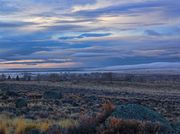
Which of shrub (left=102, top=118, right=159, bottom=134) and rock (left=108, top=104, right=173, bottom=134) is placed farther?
rock (left=108, top=104, right=173, bottom=134)

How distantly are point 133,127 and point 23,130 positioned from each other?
393 cm

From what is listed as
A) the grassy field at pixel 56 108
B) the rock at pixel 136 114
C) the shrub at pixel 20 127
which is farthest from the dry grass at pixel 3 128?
the rock at pixel 136 114

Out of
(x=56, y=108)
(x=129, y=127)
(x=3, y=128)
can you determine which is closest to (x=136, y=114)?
(x=129, y=127)

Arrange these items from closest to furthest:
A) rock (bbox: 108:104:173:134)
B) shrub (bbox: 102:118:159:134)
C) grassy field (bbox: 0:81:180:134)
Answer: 1. shrub (bbox: 102:118:159:134)
2. rock (bbox: 108:104:173:134)
3. grassy field (bbox: 0:81:180:134)

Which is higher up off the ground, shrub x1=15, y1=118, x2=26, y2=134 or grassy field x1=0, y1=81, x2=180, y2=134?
shrub x1=15, y1=118, x2=26, y2=134

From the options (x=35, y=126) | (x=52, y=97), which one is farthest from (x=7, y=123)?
(x=52, y=97)

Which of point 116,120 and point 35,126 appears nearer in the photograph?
point 116,120

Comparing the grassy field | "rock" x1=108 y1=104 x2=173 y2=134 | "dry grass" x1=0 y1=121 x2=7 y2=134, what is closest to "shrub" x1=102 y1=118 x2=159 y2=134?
the grassy field

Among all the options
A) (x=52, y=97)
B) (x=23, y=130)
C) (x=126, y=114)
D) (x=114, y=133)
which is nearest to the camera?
(x=114, y=133)

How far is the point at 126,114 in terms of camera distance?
1588 cm

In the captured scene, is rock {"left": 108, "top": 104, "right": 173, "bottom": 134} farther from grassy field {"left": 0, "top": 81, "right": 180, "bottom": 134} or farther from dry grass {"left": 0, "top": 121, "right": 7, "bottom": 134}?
dry grass {"left": 0, "top": 121, "right": 7, "bottom": 134}

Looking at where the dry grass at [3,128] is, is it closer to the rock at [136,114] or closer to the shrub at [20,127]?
the shrub at [20,127]

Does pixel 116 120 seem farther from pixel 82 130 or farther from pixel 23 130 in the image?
pixel 23 130

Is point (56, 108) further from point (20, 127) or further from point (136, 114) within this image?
point (20, 127)
